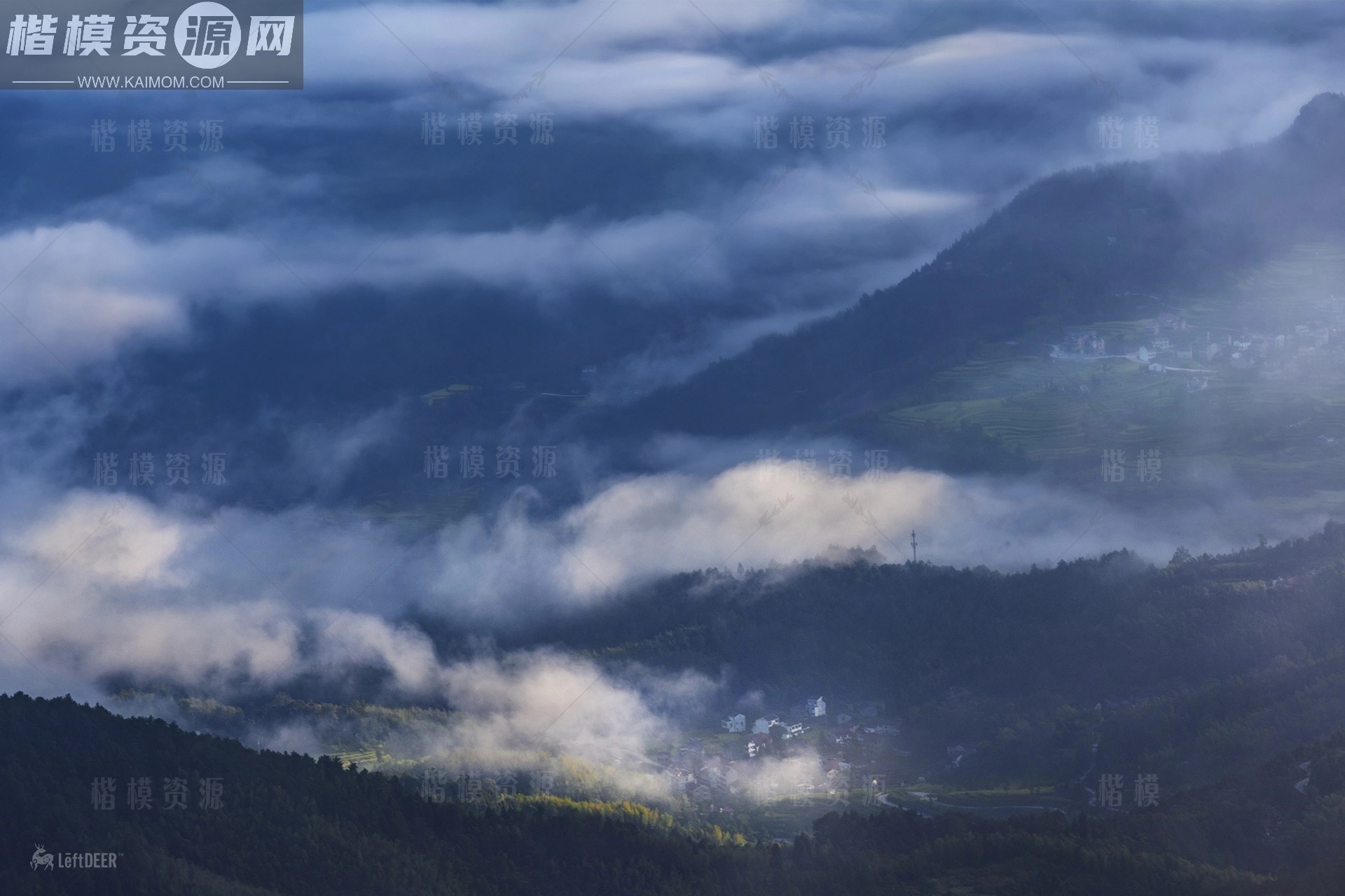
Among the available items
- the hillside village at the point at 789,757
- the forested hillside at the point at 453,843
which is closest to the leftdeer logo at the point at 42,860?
the forested hillside at the point at 453,843

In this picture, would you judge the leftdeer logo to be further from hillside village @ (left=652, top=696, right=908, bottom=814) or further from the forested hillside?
hillside village @ (left=652, top=696, right=908, bottom=814)

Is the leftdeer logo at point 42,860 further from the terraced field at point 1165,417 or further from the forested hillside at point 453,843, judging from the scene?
the terraced field at point 1165,417

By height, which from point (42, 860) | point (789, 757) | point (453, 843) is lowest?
point (453, 843)

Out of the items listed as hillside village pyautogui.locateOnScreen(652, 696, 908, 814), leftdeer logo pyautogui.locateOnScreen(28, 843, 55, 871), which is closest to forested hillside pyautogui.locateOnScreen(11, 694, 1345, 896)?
leftdeer logo pyautogui.locateOnScreen(28, 843, 55, 871)

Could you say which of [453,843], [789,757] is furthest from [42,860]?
[789,757]

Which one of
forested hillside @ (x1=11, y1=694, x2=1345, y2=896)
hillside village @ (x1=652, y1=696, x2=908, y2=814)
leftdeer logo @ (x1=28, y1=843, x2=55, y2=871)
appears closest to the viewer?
leftdeer logo @ (x1=28, y1=843, x2=55, y2=871)

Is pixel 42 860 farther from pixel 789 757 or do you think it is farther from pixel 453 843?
pixel 789 757

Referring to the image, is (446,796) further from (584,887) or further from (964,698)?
(964,698)
